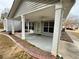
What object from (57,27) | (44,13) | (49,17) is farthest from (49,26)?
(57,27)

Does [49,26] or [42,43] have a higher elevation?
[49,26]

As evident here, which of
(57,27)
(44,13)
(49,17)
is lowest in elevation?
(57,27)

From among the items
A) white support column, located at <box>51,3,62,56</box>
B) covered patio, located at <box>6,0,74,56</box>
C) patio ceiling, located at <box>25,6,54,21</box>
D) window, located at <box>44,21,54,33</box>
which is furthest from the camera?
window, located at <box>44,21,54,33</box>

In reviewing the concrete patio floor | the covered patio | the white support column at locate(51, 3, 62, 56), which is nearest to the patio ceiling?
the covered patio

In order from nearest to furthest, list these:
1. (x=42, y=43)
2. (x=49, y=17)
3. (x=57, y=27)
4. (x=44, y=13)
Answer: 1. (x=57, y=27)
2. (x=44, y=13)
3. (x=42, y=43)
4. (x=49, y=17)

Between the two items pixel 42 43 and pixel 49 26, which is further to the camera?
pixel 49 26

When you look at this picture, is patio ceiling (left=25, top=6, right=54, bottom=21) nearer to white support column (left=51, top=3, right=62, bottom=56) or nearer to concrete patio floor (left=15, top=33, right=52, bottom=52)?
white support column (left=51, top=3, right=62, bottom=56)

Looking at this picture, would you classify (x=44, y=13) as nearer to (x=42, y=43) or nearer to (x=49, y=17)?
(x=49, y=17)

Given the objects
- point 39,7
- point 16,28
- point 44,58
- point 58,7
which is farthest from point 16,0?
point 16,28

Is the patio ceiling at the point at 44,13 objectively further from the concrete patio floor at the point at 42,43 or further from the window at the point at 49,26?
the window at the point at 49,26

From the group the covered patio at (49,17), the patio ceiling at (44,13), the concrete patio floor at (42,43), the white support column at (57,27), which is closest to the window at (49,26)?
the covered patio at (49,17)

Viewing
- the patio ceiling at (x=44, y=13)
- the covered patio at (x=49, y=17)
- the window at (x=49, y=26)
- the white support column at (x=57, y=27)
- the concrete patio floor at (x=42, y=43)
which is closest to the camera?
the white support column at (x=57, y=27)

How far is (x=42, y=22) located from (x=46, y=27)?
1.38 metres

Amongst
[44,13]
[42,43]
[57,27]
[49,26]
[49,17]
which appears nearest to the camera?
[57,27]
